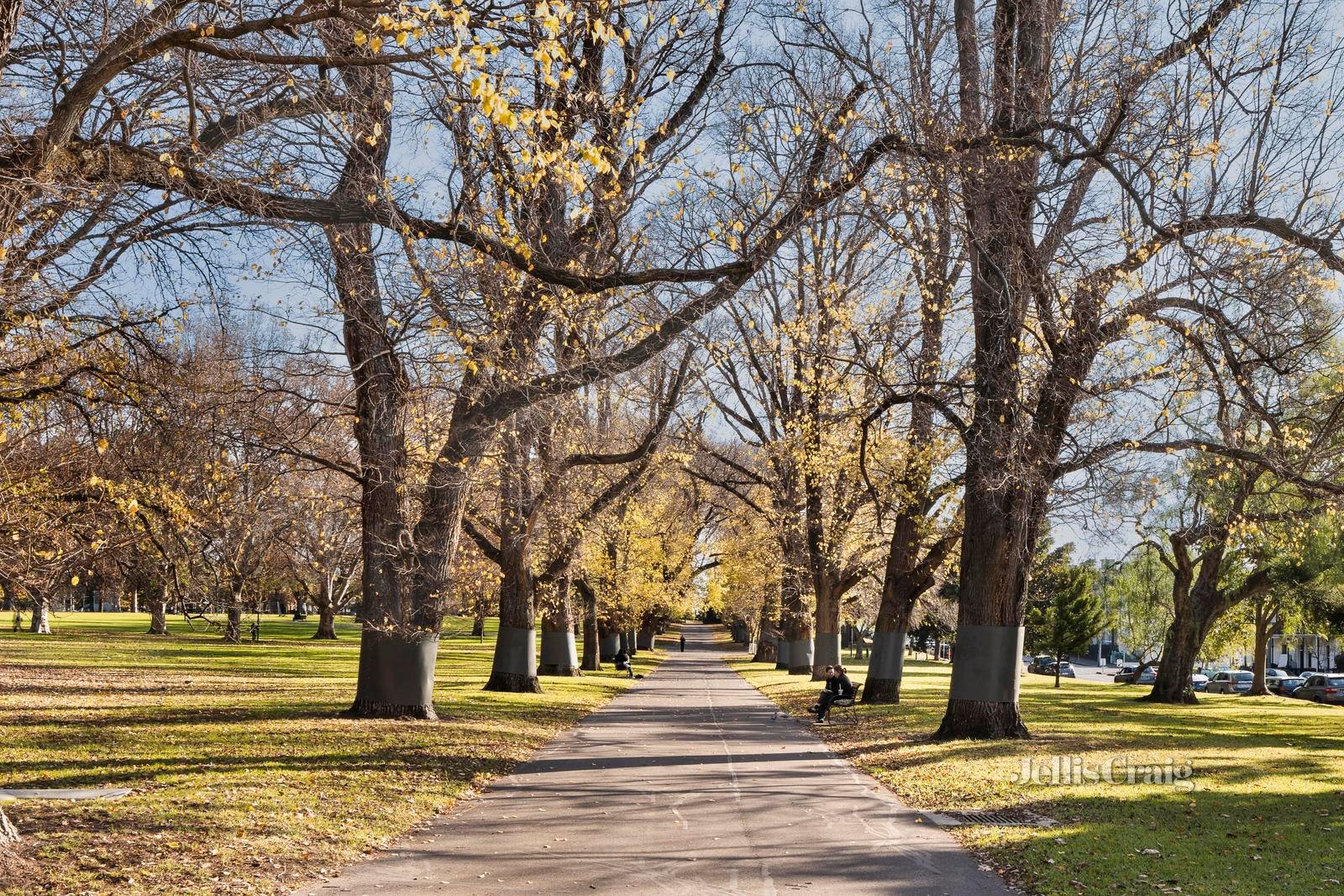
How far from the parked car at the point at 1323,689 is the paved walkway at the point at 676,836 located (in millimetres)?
37095

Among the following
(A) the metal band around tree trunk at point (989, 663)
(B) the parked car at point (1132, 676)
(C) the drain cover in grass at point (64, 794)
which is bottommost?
(B) the parked car at point (1132, 676)

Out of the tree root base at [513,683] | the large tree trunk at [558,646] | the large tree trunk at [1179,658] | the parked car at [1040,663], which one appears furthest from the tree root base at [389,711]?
the parked car at [1040,663]

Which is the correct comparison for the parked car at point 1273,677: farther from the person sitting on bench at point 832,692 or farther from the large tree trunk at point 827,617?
the person sitting on bench at point 832,692

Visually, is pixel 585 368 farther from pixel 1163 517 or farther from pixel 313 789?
pixel 1163 517

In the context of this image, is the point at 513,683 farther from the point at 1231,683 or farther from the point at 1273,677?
the point at 1273,677

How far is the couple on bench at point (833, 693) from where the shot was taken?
74.0ft

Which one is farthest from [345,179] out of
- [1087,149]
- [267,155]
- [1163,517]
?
[1163,517]

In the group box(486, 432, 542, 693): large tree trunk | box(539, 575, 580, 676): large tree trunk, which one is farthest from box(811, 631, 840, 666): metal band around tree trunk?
box(486, 432, 542, 693): large tree trunk

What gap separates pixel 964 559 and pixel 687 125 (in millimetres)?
8154

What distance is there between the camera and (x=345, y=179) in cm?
1266

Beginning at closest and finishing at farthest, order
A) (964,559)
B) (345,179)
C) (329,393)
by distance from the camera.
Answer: (345,179) → (964,559) → (329,393)

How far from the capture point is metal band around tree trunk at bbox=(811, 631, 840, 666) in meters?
35.2

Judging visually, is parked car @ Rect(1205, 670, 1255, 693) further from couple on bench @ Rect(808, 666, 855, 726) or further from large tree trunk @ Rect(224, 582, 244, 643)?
large tree trunk @ Rect(224, 582, 244, 643)

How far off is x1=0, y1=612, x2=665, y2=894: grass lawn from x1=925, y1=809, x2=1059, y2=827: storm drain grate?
4.93 meters
